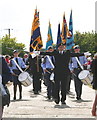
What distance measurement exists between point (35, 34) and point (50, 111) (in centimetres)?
709

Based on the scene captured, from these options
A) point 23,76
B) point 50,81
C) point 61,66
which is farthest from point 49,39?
point 61,66

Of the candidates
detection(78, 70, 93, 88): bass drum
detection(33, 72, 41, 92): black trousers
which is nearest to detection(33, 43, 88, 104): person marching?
detection(78, 70, 93, 88): bass drum

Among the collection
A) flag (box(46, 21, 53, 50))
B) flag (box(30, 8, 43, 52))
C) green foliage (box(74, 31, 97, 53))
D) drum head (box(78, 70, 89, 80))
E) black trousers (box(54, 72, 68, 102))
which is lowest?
black trousers (box(54, 72, 68, 102))

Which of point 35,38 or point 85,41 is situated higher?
point 85,41

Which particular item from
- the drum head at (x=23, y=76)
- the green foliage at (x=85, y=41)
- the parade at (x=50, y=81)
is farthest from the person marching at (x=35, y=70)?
the green foliage at (x=85, y=41)

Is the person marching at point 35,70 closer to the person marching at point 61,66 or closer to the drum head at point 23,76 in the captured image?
the drum head at point 23,76

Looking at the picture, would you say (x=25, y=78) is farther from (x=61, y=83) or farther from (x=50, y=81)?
(x=61, y=83)

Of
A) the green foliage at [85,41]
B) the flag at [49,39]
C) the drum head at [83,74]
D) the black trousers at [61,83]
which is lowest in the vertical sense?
the black trousers at [61,83]

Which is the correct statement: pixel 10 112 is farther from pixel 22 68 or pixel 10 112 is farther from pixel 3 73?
pixel 22 68

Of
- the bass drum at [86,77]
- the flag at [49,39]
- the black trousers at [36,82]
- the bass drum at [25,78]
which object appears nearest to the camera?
the bass drum at [86,77]

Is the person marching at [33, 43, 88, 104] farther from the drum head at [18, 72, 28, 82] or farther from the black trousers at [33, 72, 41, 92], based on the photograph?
the black trousers at [33, 72, 41, 92]

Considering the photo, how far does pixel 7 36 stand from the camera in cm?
7881

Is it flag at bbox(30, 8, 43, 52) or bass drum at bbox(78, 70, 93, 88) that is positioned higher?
flag at bbox(30, 8, 43, 52)

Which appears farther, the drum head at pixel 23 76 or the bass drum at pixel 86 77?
the drum head at pixel 23 76
